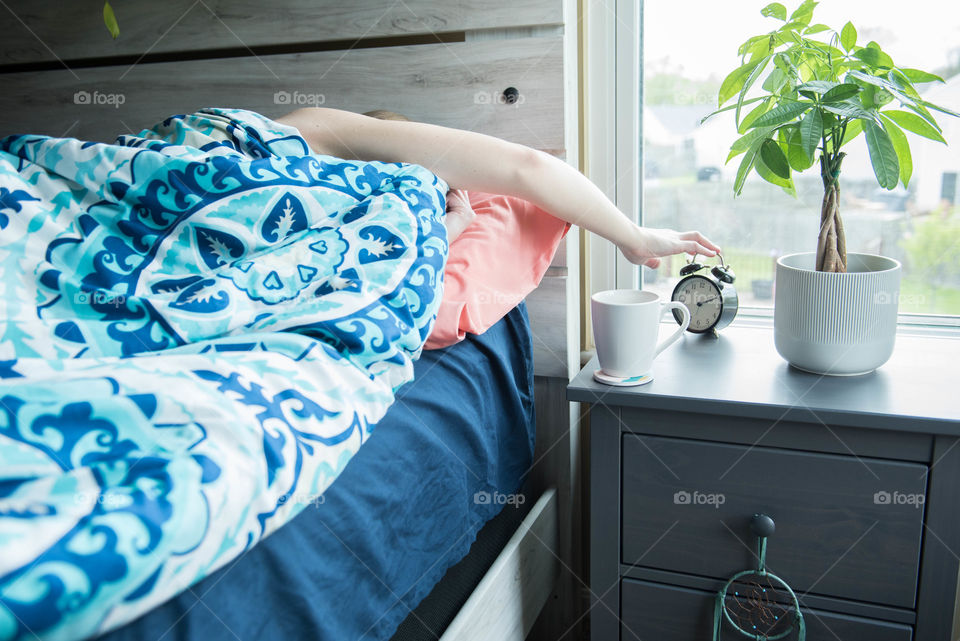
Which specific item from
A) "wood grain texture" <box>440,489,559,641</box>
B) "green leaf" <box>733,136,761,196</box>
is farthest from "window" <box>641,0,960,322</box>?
"wood grain texture" <box>440,489,559,641</box>

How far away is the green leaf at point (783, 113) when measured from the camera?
85 centimetres

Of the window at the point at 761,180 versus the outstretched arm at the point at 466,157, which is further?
the window at the point at 761,180

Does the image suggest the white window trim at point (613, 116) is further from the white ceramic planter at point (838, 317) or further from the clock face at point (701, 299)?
the white ceramic planter at point (838, 317)

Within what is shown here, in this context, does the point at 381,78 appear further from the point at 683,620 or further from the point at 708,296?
the point at 683,620

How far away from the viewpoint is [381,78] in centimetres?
119

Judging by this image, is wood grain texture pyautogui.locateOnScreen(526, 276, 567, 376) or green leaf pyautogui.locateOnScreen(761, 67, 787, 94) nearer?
green leaf pyautogui.locateOnScreen(761, 67, 787, 94)

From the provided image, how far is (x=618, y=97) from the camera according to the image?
1.26 m

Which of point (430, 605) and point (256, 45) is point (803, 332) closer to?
point (430, 605)

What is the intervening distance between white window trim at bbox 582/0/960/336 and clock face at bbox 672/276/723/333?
0.66 ft

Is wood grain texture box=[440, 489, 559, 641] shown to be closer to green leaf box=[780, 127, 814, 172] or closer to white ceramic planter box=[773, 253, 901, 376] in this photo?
white ceramic planter box=[773, 253, 901, 376]

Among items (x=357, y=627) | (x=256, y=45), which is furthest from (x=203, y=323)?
(x=256, y=45)

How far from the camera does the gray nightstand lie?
810mm

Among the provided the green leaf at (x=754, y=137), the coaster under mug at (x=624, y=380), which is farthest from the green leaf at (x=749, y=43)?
the coaster under mug at (x=624, y=380)

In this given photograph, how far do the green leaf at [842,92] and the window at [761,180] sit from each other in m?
0.39
